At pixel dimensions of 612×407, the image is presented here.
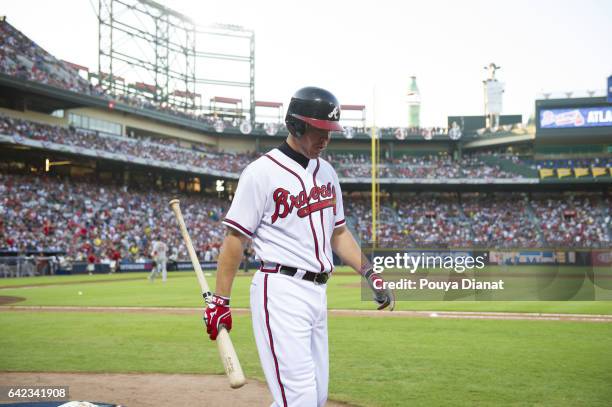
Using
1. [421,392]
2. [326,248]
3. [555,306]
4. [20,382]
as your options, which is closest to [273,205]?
[326,248]

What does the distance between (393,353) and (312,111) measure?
5.69 meters

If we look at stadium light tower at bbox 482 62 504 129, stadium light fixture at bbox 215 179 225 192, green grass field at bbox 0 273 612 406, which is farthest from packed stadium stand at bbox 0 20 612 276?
green grass field at bbox 0 273 612 406

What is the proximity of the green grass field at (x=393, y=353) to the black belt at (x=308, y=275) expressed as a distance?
2.69 metres

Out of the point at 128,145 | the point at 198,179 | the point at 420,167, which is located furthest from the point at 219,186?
the point at 420,167

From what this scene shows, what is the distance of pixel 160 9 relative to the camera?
49.0 metres

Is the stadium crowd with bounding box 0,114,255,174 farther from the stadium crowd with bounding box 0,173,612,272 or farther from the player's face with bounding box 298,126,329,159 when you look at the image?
the player's face with bounding box 298,126,329,159

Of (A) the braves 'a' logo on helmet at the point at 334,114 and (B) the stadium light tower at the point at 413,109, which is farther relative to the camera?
(B) the stadium light tower at the point at 413,109

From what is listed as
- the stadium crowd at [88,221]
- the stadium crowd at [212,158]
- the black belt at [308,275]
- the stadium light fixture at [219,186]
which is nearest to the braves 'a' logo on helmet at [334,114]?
the black belt at [308,275]

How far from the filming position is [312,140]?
376 centimetres

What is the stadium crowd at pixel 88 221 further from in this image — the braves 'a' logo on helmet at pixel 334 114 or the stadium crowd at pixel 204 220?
the braves 'a' logo on helmet at pixel 334 114

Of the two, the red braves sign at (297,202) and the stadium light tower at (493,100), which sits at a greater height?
the stadium light tower at (493,100)

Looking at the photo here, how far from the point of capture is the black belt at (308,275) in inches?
139

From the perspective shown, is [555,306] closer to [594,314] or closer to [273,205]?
Answer: [594,314]

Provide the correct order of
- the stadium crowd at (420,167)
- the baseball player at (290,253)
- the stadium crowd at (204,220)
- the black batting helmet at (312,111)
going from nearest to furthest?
the baseball player at (290,253)
the black batting helmet at (312,111)
the stadium crowd at (204,220)
the stadium crowd at (420,167)
